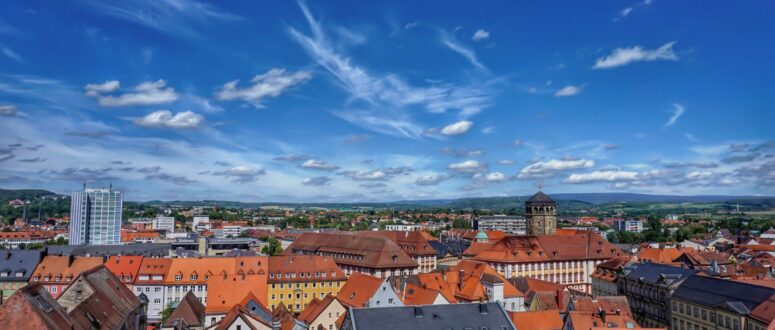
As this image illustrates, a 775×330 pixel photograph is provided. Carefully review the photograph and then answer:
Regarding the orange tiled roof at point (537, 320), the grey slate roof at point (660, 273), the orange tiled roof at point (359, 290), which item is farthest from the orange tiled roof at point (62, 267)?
the grey slate roof at point (660, 273)

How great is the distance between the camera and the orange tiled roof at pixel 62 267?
90.0 m

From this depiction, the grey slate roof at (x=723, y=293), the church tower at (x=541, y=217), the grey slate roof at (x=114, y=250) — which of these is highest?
the church tower at (x=541, y=217)

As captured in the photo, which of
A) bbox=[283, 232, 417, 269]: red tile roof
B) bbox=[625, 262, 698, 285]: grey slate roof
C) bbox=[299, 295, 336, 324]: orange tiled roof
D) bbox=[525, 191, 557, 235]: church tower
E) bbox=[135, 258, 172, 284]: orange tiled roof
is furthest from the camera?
bbox=[525, 191, 557, 235]: church tower

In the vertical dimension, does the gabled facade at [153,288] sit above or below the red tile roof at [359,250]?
below

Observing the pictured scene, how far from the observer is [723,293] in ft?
211

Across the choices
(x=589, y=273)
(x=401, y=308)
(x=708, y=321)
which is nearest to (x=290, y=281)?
(x=401, y=308)

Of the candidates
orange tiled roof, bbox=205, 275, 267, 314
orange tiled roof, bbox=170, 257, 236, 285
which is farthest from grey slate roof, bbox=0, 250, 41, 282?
orange tiled roof, bbox=205, 275, 267, 314

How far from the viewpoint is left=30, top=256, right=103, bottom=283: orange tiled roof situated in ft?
295

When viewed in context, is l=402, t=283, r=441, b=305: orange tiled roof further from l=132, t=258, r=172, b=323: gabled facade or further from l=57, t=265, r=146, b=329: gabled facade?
l=132, t=258, r=172, b=323: gabled facade

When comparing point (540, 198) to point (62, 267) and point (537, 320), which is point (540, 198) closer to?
point (537, 320)

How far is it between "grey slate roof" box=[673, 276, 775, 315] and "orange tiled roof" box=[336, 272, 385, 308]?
36.8 metres

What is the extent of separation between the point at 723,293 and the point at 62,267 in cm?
9215

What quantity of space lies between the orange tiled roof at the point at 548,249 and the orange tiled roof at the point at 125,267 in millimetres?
62361

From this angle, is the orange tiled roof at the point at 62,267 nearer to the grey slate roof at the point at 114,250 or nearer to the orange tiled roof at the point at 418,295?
the grey slate roof at the point at 114,250
